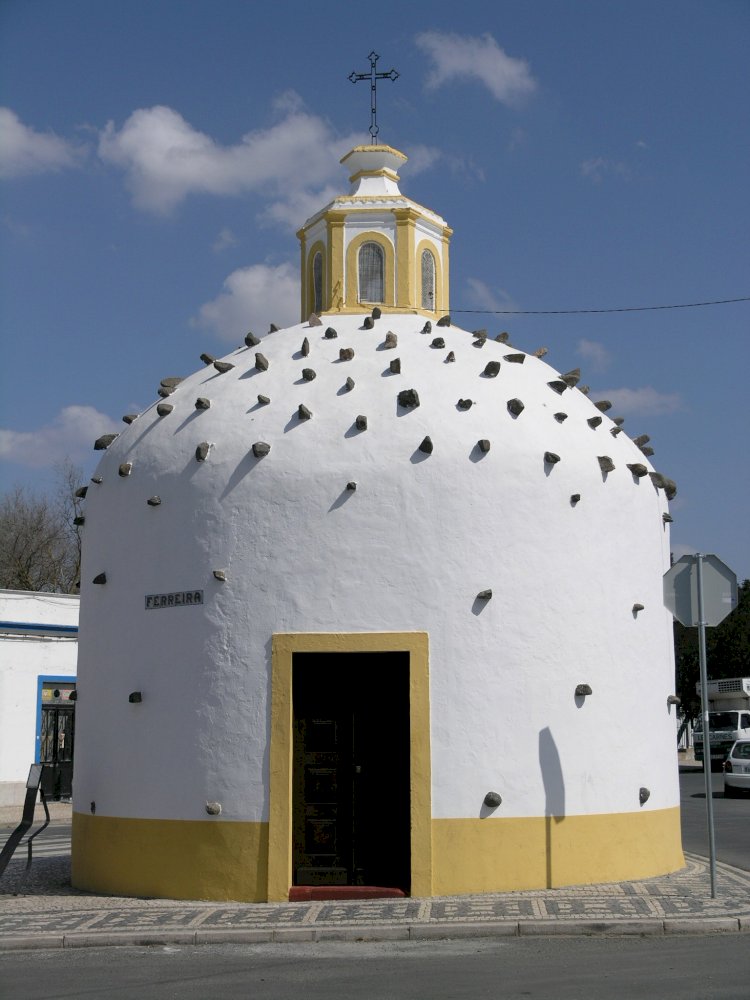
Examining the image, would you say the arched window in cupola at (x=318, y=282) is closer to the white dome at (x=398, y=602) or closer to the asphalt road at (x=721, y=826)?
the white dome at (x=398, y=602)

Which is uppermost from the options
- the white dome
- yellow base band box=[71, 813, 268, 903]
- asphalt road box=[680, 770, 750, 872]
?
the white dome

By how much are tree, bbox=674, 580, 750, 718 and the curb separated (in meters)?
43.2

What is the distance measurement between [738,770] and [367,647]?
829 inches

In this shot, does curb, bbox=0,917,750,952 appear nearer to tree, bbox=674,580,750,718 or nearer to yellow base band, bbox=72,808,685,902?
yellow base band, bbox=72,808,685,902

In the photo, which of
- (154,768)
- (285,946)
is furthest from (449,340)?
(285,946)

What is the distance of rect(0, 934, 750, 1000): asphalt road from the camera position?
807 cm

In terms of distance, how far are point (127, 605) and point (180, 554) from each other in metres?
0.97

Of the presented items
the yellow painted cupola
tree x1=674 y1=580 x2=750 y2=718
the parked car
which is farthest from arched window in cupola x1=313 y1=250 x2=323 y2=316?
tree x1=674 y1=580 x2=750 y2=718

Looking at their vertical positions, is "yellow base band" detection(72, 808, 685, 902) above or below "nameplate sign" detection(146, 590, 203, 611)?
below

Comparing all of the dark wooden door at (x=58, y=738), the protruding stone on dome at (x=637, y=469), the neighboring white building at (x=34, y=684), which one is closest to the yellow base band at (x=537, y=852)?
Result: the protruding stone on dome at (x=637, y=469)

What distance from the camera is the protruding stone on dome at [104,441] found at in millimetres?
14266

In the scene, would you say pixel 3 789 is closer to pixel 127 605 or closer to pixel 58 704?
pixel 58 704

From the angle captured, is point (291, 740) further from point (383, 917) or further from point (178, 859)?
point (383, 917)

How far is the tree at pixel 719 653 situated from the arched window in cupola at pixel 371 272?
38752mm
